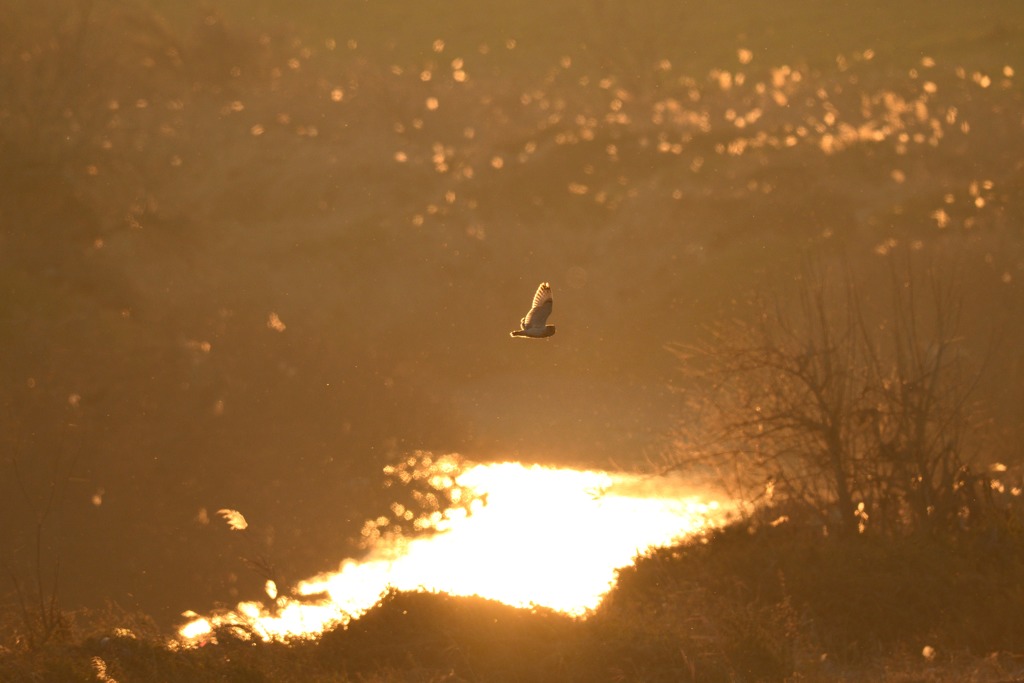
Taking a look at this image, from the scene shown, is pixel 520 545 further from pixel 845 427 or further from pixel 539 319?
pixel 539 319

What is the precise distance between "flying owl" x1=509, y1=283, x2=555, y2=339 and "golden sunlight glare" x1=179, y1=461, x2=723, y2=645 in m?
5.11

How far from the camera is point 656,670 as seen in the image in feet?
36.6

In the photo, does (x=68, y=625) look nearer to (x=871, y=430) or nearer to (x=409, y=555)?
(x=871, y=430)

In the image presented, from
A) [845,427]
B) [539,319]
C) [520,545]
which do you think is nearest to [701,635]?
[539,319]

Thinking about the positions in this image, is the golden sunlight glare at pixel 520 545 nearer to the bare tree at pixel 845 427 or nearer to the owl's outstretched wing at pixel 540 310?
the bare tree at pixel 845 427

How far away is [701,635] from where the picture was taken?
12.0 meters

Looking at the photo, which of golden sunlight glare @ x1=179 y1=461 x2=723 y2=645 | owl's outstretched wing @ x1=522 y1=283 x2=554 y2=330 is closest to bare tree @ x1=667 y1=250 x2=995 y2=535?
golden sunlight glare @ x1=179 y1=461 x2=723 y2=645

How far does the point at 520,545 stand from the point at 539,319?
14.7 meters

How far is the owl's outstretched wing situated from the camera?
10.2 metres

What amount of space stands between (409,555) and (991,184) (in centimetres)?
3707

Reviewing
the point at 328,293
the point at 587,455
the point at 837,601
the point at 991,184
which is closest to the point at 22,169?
the point at 328,293

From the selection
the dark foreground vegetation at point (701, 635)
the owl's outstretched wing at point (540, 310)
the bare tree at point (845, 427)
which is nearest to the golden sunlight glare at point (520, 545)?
the dark foreground vegetation at point (701, 635)

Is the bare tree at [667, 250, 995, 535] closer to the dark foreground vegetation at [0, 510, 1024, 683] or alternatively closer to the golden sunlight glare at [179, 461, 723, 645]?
the dark foreground vegetation at [0, 510, 1024, 683]

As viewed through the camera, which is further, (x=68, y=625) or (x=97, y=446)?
(x=97, y=446)
